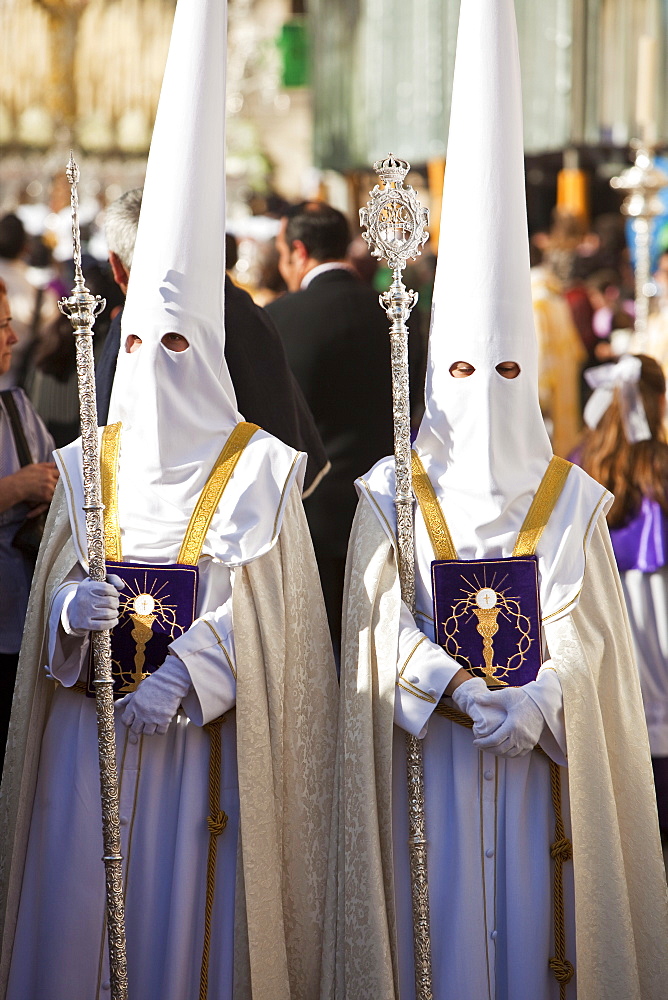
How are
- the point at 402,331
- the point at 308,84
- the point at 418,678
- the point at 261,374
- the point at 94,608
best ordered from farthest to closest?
the point at 308,84
the point at 261,374
the point at 402,331
the point at 418,678
the point at 94,608

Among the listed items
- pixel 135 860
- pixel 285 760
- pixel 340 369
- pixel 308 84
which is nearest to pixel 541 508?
pixel 285 760

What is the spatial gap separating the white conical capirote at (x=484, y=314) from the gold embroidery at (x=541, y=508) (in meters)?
0.04

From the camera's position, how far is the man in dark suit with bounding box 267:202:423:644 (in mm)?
6480

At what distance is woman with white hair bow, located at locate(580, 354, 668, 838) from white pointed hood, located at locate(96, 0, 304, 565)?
A: 2526 mm

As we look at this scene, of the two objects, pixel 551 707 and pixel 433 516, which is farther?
pixel 433 516

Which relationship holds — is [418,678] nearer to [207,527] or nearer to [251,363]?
[207,527]

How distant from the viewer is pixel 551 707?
4.12 m

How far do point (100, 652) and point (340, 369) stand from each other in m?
2.84

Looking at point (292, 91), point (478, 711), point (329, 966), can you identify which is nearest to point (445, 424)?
point (478, 711)

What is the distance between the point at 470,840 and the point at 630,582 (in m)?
2.69

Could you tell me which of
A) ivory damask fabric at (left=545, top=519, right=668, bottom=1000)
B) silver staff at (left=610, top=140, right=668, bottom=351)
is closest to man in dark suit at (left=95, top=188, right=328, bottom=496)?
ivory damask fabric at (left=545, top=519, right=668, bottom=1000)

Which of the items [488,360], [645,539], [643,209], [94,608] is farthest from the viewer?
[643,209]

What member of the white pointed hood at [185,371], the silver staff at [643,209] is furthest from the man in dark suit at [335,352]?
the white pointed hood at [185,371]

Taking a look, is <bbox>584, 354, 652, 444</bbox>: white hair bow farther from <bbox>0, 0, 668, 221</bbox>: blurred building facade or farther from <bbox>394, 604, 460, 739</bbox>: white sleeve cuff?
<bbox>0, 0, 668, 221</bbox>: blurred building facade
